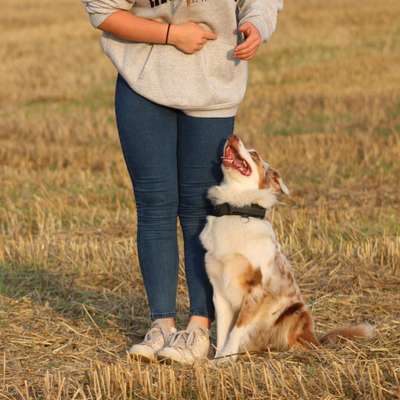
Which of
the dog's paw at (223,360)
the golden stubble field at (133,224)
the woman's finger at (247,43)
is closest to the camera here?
the golden stubble field at (133,224)

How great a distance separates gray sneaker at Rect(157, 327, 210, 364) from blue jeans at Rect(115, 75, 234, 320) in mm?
162

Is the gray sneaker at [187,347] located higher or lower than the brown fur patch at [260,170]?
lower

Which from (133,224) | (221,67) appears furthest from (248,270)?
(133,224)

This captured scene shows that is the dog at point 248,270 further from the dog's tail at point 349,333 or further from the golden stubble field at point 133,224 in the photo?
the golden stubble field at point 133,224

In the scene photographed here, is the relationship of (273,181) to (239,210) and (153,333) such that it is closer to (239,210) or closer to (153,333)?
(239,210)

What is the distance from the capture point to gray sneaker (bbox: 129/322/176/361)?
507 cm

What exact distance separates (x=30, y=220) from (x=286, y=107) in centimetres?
746

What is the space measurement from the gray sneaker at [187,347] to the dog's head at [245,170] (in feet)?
2.52

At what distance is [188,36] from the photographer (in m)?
4.92

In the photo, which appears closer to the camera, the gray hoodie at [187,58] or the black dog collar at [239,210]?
the gray hoodie at [187,58]

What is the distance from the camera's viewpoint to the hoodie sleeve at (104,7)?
16.3ft

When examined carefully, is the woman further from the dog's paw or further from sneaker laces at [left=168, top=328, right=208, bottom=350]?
the dog's paw

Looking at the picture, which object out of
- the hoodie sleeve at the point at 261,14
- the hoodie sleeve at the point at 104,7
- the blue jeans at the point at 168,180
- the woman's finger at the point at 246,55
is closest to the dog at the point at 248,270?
the blue jeans at the point at 168,180

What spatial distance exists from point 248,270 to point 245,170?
1.60ft
